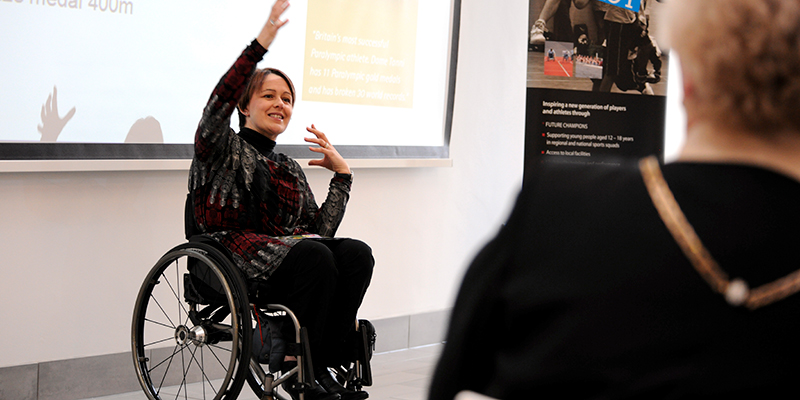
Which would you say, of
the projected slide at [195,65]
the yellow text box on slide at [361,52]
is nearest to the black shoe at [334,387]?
the projected slide at [195,65]

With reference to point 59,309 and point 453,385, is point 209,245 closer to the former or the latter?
point 59,309

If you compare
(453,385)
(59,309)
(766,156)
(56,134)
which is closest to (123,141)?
(56,134)

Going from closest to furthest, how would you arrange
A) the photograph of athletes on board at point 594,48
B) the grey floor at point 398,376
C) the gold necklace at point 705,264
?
the gold necklace at point 705,264 → the grey floor at point 398,376 → the photograph of athletes on board at point 594,48

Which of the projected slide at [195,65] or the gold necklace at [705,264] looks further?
the projected slide at [195,65]

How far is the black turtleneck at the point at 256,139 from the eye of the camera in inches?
94.4

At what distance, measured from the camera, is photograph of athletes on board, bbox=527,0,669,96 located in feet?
9.70

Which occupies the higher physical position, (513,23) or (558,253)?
(513,23)

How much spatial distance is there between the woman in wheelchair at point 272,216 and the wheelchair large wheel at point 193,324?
0.11 m

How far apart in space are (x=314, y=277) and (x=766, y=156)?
61.2 inches

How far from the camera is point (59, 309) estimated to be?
8.28ft

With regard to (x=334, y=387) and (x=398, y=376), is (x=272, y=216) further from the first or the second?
(x=398, y=376)

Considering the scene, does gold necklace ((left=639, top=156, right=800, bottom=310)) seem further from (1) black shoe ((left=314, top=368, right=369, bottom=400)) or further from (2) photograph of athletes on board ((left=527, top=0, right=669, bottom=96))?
(2) photograph of athletes on board ((left=527, top=0, right=669, bottom=96))

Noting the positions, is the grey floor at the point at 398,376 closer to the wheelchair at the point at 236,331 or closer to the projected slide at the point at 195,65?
the wheelchair at the point at 236,331

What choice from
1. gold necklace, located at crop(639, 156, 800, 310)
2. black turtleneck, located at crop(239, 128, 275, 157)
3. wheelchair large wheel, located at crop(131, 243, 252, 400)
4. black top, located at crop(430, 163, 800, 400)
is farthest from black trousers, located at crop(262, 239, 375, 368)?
gold necklace, located at crop(639, 156, 800, 310)
